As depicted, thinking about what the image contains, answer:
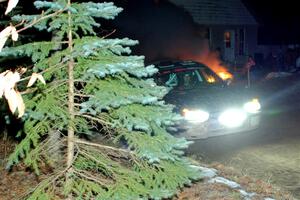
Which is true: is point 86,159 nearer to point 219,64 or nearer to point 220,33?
point 219,64

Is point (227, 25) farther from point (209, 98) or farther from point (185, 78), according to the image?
point (209, 98)

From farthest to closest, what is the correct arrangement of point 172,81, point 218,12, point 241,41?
point 241,41
point 218,12
point 172,81

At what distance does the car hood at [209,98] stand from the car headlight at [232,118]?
11 cm

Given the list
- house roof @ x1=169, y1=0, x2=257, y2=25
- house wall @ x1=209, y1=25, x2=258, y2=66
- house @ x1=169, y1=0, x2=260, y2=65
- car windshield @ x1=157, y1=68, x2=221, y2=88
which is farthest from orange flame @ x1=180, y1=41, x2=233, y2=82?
car windshield @ x1=157, y1=68, x2=221, y2=88

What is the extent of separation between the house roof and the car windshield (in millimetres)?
15103

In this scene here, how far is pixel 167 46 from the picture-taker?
22469mm

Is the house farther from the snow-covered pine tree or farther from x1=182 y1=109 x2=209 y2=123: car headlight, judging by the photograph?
the snow-covered pine tree

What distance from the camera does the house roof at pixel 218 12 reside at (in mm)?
24859

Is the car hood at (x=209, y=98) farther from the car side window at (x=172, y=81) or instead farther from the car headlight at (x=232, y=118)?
the car side window at (x=172, y=81)

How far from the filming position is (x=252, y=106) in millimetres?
8898

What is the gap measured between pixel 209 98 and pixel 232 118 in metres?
0.64

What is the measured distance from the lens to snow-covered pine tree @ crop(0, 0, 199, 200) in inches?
133

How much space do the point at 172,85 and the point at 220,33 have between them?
17.2 metres

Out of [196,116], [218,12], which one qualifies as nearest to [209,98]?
[196,116]
